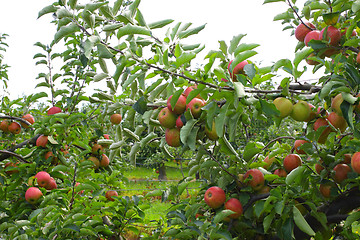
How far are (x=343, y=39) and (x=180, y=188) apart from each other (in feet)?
3.80

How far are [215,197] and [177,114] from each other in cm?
57

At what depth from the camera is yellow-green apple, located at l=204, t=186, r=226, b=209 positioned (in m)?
1.60

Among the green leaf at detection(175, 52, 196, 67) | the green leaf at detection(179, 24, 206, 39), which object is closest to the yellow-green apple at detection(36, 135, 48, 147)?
the green leaf at detection(179, 24, 206, 39)

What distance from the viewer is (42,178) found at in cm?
223

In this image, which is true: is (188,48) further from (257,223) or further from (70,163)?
(70,163)

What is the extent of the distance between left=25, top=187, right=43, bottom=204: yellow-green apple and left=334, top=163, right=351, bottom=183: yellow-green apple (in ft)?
6.33

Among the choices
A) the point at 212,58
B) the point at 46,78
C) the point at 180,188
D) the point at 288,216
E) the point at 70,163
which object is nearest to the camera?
the point at 212,58

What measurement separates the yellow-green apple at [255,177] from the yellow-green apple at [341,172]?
37 cm

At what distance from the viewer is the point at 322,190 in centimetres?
161

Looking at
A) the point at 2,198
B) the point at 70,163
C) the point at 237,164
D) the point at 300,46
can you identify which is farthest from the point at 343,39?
the point at 2,198

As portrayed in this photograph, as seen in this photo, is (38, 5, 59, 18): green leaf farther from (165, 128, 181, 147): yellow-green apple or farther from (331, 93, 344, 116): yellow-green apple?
(331, 93, 344, 116): yellow-green apple

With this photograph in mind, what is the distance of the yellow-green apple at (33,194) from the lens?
211 centimetres

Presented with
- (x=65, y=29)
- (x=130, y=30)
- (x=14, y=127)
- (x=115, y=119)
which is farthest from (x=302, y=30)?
(x=14, y=127)

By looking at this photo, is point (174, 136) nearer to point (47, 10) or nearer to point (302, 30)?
point (47, 10)
